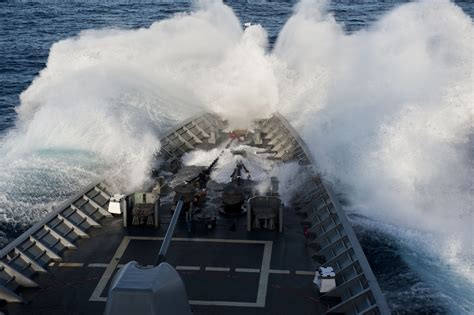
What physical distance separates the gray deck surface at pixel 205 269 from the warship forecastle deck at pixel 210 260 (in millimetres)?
19

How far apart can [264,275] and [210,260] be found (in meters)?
1.37

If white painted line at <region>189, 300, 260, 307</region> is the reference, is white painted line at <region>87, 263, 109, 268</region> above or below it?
below

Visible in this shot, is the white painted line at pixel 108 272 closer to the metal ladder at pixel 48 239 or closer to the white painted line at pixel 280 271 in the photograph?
the metal ladder at pixel 48 239

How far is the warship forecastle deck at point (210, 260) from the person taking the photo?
13000 millimetres

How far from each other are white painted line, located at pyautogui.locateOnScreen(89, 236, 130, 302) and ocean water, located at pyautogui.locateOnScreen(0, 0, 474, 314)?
12.0ft

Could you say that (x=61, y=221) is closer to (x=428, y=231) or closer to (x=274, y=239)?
(x=274, y=239)

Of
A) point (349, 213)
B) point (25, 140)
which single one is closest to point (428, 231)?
point (349, 213)

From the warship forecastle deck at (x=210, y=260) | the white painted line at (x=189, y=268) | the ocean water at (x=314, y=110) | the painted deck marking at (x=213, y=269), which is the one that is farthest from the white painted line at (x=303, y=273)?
the ocean water at (x=314, y=110)

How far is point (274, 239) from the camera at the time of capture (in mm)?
16109

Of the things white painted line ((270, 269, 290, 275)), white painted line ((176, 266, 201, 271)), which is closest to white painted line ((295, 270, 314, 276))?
white painted line ((270, 269, 290, 275))

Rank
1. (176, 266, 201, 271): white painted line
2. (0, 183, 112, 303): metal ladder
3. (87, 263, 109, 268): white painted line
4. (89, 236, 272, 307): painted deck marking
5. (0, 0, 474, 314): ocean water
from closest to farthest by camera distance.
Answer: (89, 236, 272, 307): painted deck marking < (0, 183, 112, 303): metal ladder < (176, 266, 201, 271): white painted line < (87, 263, 109, 268): white painted line < (0, 0, 474, 314): ocean water

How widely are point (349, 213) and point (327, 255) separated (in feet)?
21.5

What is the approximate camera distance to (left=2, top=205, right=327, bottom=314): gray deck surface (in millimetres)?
13000

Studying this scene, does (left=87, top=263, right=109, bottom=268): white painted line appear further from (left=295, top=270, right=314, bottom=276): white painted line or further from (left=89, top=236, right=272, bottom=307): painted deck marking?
(left=295, top=270, right=314, bottom=276): white painted line
